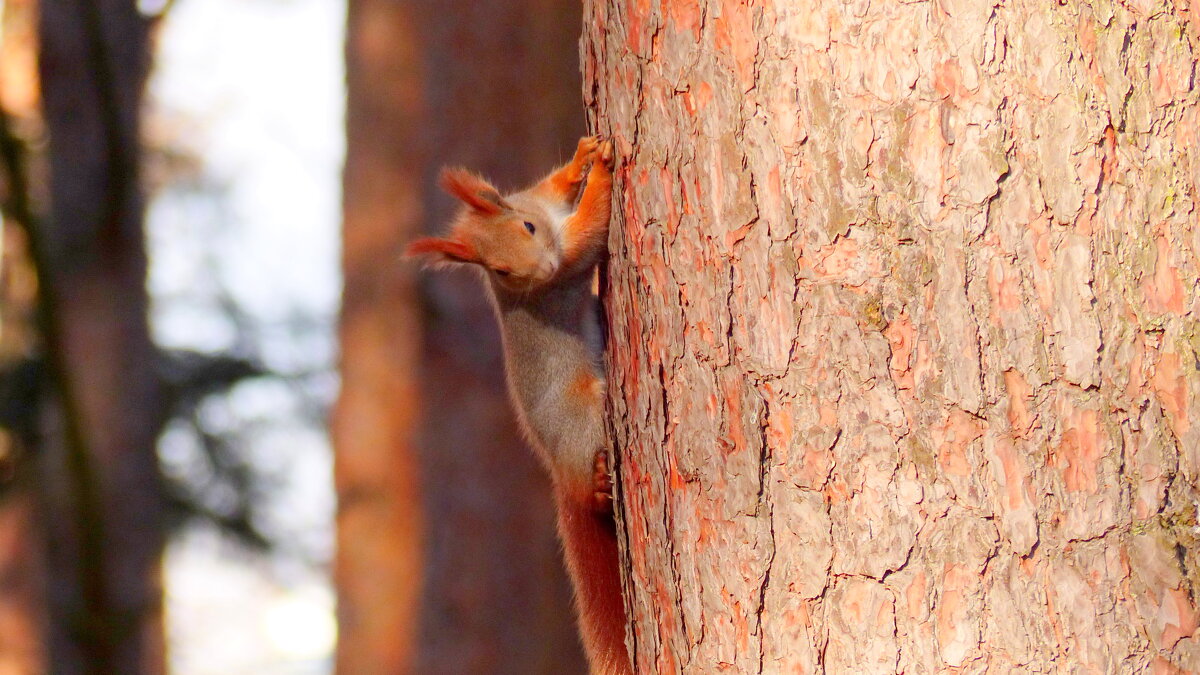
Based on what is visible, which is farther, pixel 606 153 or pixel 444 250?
pixel 444 250

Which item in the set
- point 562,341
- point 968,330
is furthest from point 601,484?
point 968,330

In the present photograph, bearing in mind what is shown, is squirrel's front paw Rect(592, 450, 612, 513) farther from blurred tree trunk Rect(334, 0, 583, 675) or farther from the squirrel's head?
blurred tree trunk Rect(334, 0, 583, 675)

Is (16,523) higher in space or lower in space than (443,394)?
lower

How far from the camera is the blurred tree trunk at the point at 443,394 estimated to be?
364 cm

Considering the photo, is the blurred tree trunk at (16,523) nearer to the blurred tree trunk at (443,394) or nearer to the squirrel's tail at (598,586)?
the blurred tree trunk at (443,394)

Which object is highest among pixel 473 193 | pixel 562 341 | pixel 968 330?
pixel 473 193

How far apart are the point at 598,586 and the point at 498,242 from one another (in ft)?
2.17

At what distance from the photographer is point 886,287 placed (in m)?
1.14

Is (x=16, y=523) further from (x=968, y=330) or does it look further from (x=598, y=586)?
(x=968, y=330)

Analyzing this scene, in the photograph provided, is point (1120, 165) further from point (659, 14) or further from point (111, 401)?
point (111, 401)

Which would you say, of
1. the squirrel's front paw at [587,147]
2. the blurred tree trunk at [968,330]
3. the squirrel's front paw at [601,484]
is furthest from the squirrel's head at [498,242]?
the blurred tree trunk at [968,330]

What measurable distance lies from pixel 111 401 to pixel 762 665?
151 inches

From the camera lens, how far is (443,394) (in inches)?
147

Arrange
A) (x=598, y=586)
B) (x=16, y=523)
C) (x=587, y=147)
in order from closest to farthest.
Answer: (x=587, y=147)
(x=598, y=586)
(x=16, y=523)
